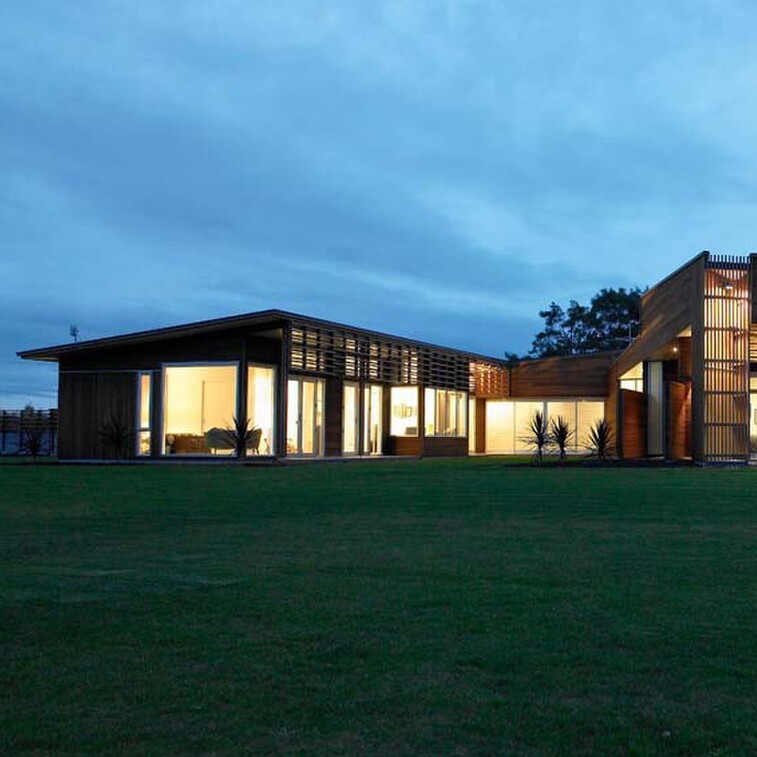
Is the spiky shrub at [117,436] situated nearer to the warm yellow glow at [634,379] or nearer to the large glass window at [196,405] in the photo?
the large glass window at [196,405]

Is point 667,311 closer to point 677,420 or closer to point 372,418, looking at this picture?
point 677,420

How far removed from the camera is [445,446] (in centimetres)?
3023

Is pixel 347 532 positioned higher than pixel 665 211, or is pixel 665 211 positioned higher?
pixel 665 211

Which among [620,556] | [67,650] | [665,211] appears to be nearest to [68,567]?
[67,650]

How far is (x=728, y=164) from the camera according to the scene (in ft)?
186

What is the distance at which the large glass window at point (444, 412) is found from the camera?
29688 millimetres

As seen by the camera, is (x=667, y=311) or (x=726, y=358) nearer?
(x=726, y=358)

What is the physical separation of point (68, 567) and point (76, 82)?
23079mm

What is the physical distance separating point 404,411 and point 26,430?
1121cm

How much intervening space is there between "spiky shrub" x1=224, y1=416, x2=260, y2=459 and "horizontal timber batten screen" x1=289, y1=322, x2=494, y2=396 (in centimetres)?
172

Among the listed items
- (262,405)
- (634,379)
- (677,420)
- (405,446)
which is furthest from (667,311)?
(262,405)

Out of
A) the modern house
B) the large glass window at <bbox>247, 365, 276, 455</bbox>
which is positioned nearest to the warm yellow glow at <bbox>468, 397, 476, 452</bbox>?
the modern house

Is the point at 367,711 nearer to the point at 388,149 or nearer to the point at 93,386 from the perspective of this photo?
the point at 93,386

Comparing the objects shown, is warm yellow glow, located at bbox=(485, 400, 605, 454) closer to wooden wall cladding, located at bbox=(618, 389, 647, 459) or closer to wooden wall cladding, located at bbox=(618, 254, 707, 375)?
wooden wall cladding, located at bbox=(618, 254, 707, 375)
